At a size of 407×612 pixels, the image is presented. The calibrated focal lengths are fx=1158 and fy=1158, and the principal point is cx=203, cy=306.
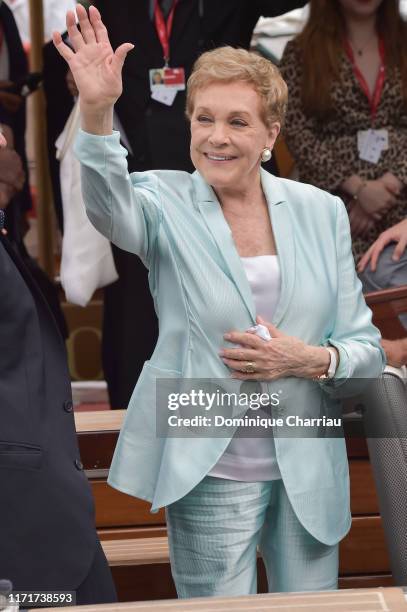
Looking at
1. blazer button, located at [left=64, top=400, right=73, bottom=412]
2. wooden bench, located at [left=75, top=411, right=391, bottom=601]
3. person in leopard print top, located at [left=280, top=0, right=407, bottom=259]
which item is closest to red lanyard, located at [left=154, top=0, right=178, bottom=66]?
person in leopard print top, located at [left=280, top=0, right=407, bottom=259]

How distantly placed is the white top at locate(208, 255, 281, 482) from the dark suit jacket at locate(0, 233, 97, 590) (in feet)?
0.99

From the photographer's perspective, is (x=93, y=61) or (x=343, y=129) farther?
(x=343, y=129)

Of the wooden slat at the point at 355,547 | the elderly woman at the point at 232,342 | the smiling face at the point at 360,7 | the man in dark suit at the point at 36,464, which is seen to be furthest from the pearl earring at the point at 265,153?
the smiling face at the point at 360,7

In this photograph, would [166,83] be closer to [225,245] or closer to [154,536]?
[154,536]

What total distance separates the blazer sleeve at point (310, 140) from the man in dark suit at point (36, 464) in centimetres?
175

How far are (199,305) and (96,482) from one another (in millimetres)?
1096

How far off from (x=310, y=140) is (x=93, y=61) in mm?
1688

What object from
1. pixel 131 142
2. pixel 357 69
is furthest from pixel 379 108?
pixel 131 142

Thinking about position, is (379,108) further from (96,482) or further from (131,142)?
(96,482)

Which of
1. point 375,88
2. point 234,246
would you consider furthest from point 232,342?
point 375,88

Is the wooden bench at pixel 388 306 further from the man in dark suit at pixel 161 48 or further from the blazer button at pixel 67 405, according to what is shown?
the blazer button at pixel 67 405

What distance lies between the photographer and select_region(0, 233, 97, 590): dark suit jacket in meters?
2.09

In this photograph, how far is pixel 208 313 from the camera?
2.29m

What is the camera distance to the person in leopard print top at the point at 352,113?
3.72m
